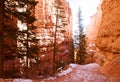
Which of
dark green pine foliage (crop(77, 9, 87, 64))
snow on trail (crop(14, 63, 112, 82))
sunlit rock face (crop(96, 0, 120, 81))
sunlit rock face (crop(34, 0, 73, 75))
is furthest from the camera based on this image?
sunlit rock face (crop(34, 0, 73, 75))

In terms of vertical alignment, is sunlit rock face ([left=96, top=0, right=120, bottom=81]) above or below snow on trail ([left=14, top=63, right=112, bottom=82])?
above

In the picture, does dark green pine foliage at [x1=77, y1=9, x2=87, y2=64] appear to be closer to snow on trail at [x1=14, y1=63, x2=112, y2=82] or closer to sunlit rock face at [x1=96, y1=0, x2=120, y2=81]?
sunlit rock face at [x1=96, y1=0, x2=120, y2=81]

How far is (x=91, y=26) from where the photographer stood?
102062mm

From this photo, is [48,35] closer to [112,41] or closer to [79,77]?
[112,41]

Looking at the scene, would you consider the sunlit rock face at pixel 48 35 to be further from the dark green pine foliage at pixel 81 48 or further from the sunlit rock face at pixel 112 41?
the sunlit rock face at pixel 112 41

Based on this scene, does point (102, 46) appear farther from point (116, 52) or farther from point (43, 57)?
point (43, 57)

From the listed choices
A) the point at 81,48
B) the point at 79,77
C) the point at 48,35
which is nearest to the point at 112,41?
the point at 79,77

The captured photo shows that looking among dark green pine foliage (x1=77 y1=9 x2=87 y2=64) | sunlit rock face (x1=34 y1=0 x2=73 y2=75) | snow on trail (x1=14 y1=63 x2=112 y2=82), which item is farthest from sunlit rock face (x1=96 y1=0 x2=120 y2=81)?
sunlit rock face (x1=34 y1=0 x2=73 y2=75)

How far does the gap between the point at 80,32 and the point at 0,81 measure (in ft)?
119

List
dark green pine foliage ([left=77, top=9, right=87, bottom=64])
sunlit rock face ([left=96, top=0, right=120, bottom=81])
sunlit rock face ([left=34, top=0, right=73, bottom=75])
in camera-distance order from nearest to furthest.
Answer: sunlit rock face ([left=96, top=0, right=120, bottom=81]), dark green pine foliage ([left=77, top=9, right=87, bottom=64]), sunlit rock face ([left=34, top=0, right=73, bottom=75])

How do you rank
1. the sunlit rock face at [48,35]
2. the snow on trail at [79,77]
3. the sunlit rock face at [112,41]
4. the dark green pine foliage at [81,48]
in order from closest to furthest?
the snow on trail at [79,77] < the sunlit rock face at [112,41] < the dark green pine foliage at [81,48] < the sunlit rock face at [48,35]

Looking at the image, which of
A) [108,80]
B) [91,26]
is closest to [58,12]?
[108,80]

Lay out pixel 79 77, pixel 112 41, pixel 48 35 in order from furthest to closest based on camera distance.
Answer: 1. pixel 48 35
2. pixel 112 41
3. pixel 79 77

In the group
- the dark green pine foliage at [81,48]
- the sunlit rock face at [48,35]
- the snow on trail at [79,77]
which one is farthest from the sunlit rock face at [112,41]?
the sunlit rock face at [48,35]
